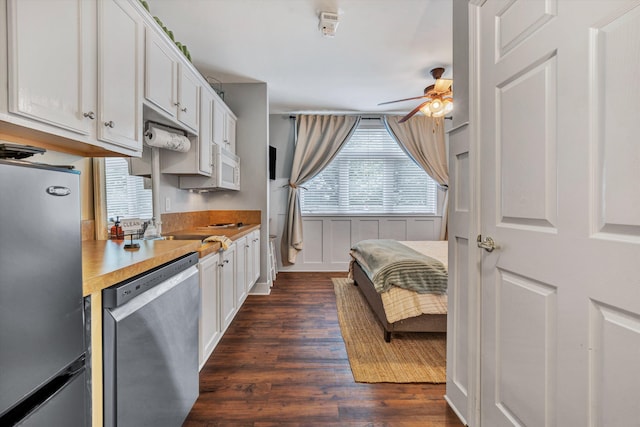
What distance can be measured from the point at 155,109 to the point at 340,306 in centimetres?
257

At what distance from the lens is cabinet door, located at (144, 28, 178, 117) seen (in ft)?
5.82

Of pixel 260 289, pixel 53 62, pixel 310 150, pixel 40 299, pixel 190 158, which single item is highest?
pixel 310 150

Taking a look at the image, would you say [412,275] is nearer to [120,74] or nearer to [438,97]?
[438,97]

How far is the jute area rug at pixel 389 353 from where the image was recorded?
6.46ft

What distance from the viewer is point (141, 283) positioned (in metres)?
1.10

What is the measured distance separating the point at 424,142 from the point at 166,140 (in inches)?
159

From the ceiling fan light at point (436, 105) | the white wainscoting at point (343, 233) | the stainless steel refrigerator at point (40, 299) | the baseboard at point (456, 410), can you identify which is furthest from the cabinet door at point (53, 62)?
the white wainscoting at point (343, 233)

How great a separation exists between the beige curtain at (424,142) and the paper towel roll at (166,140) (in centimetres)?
346

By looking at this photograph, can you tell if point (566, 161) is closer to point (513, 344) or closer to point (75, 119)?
point (513, 344)

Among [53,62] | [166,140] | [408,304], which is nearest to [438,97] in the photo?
[408,304]

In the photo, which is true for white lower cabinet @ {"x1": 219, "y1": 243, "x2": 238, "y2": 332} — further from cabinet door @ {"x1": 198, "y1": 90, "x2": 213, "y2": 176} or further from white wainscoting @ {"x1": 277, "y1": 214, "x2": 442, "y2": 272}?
white wainscoting @ {"x1": 277, "y1": 214, "x2": 442, "y2": 272}

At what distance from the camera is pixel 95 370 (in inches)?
35.1

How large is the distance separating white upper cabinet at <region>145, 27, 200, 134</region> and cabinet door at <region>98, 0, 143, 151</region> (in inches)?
3.9

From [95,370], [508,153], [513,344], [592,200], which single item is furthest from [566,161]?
[95,370]
